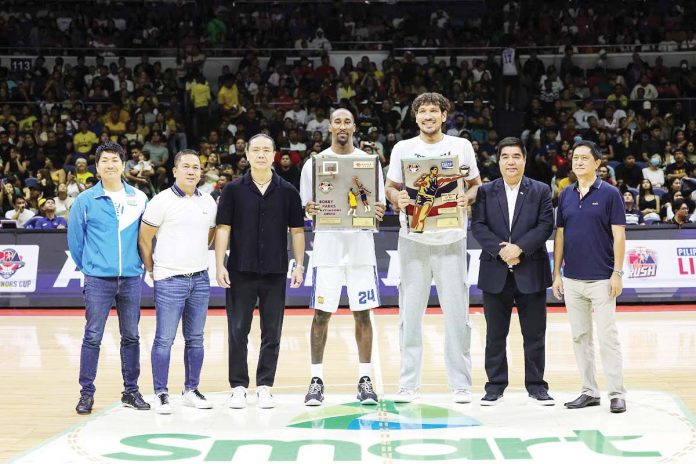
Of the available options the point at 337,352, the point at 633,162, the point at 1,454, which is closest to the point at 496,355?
the point at 337,352

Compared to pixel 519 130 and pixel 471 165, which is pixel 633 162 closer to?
pixel 519 130

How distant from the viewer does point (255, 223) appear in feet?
23.4

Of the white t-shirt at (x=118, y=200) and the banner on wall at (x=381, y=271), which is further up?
the white t-shirt at (x=118, y=200)

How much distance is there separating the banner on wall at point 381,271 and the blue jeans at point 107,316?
586 centimetres

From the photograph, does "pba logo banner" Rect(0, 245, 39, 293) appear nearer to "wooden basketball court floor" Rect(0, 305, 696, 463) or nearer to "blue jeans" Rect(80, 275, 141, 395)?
"wooden basketball court floor" Rect(0, 305, 696, 463)

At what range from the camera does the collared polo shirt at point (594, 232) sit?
684 cm

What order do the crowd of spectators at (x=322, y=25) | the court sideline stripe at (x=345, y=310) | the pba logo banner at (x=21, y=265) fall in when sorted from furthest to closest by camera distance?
the crowd of spectators at (x=322, y=25), the pba logo banner at (x=21, y=265), the court sideline stripe at (x=345, y=310)

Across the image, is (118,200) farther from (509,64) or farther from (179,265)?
(509,64)

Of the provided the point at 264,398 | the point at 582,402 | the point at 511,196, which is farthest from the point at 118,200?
the point at 582,402

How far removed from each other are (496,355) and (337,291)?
1385mm

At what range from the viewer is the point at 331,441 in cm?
611

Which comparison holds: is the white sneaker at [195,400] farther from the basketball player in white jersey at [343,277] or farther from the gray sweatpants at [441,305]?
the gray sweatpants at [441,305]

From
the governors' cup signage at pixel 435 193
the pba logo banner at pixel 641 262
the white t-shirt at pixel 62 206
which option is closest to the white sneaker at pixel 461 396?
the governors' cup signage at pixel 435 193

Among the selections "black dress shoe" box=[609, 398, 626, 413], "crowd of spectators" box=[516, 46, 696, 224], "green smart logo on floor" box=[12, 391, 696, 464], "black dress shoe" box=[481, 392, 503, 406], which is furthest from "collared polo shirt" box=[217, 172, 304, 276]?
"crowd of spectators" box=[516, 46, 696, 224]
